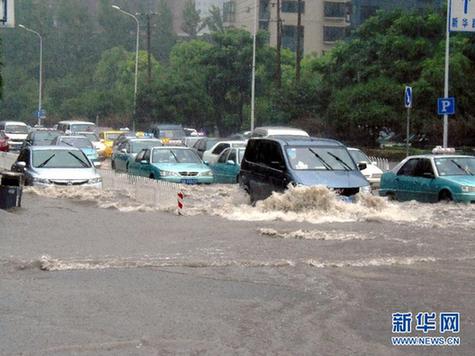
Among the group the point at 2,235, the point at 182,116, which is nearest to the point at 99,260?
the point at 2,235

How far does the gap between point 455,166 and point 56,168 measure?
31.7ft

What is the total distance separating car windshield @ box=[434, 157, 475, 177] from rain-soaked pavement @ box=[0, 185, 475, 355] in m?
2.12

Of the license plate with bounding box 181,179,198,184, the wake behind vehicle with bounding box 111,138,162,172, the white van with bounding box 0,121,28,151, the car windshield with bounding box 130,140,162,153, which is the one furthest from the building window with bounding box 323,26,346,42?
the license plate with bounding box 181,179,198,184

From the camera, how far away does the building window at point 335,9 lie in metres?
87.7

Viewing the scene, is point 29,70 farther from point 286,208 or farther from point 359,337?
point 359,337

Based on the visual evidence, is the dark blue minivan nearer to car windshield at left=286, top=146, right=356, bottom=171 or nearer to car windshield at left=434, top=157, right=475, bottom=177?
car windshield at left=286, top=146, right=356, bottom=171

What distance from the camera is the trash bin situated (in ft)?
59.9

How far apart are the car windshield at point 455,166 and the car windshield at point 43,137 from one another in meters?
22.1

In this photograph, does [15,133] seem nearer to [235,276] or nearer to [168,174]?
[168,174]

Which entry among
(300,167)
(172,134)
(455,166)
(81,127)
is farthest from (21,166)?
(81,127)

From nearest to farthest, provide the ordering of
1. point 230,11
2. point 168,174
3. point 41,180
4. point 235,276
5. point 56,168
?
point 235,276 < point 41,180 < point 56,168 < point 168,174 < point 230,11

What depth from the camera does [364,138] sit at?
149 ft

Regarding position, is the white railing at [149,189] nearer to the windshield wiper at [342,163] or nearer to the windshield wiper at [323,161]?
the windshield wiper at [323,161]

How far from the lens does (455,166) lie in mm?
20953
